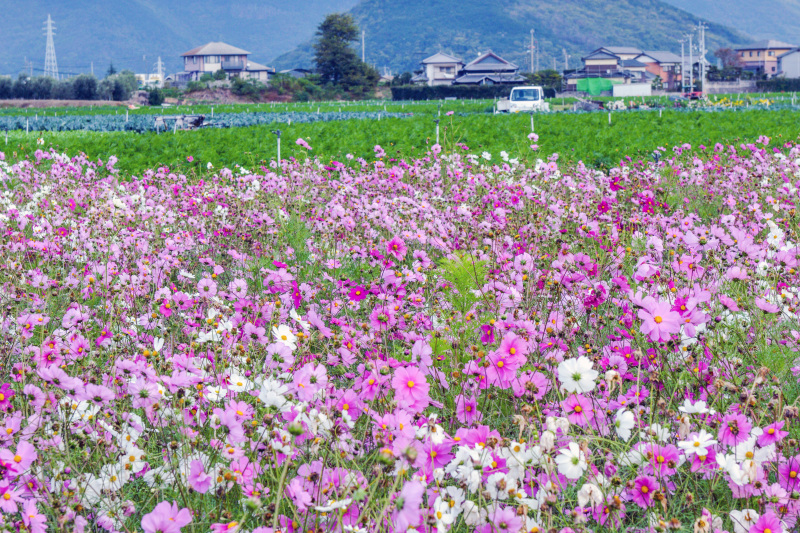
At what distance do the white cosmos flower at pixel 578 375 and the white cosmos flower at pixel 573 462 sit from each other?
0.18 metres

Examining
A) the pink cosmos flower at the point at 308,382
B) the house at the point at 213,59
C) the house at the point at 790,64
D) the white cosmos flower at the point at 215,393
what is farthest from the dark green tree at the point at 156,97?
the house at the point at 790,64

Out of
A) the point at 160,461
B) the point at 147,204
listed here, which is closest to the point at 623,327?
the point at 160,461

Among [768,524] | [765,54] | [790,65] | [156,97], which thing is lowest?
[768,524]

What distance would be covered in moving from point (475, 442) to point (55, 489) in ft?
3.52

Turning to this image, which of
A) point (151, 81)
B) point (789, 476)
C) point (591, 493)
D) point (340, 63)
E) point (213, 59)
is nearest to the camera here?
point (591, 493)

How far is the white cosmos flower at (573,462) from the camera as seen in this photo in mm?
1571

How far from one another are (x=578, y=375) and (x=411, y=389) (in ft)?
1.51

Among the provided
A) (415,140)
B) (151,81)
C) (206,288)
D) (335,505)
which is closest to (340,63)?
(415,140)

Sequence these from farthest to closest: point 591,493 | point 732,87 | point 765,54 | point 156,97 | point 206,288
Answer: point 765,54, point 732,87, point 156,97, point 206,288, point 591,493

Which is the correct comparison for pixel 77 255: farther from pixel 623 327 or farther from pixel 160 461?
pixel 623 327

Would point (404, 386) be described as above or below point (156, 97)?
below

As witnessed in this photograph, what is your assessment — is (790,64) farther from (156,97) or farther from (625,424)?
(625,424)

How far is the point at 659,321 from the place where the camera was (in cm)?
202

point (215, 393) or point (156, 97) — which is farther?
point (156, 97)
